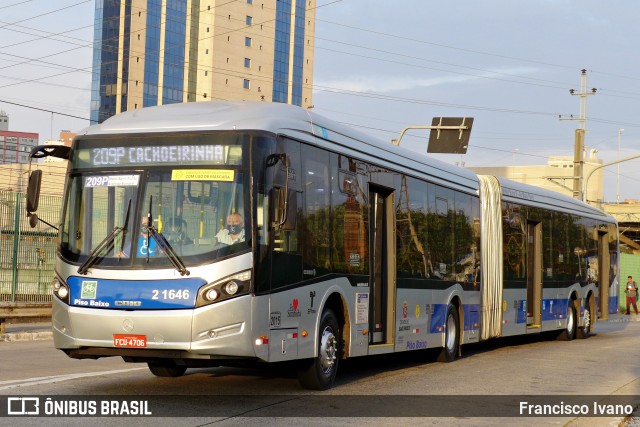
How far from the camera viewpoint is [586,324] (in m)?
26.8

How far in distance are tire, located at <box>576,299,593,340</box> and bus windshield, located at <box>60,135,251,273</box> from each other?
17.5 meters

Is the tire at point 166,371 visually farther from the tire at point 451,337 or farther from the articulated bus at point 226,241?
the tire at point 451,337

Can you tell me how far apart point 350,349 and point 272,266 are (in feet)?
8.79

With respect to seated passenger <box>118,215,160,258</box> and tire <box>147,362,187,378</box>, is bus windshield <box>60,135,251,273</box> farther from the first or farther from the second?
tire <box>147,362,187,378</box>

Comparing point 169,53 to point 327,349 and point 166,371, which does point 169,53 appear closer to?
point 166,371

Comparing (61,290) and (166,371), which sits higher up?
(61,290)

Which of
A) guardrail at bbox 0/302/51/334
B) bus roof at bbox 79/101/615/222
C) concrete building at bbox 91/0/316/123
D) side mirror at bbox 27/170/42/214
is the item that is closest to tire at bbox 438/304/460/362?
bus roof at bbox 79/101/615/222

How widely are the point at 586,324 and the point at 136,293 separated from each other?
733 inches

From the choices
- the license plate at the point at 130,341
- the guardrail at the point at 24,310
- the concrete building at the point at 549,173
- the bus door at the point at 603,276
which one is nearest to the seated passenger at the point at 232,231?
the license plate at the point at 130,341

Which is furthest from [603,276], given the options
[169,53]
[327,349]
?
[169,53]

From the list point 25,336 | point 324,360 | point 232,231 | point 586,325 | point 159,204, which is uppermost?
point 159,204

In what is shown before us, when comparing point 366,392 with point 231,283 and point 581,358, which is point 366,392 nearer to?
point 231,283

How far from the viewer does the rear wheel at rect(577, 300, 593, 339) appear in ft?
86.6

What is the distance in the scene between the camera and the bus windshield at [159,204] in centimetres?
1062
